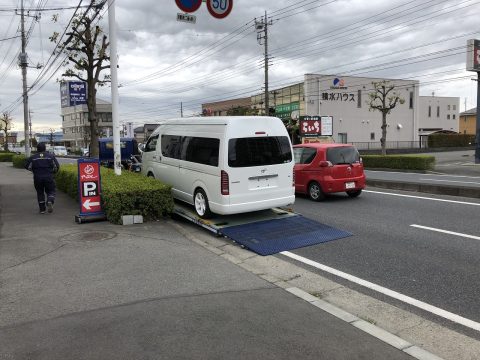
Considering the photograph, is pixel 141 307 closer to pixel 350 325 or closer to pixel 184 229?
pixel 350 325

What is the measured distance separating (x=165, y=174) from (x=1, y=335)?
699 cm

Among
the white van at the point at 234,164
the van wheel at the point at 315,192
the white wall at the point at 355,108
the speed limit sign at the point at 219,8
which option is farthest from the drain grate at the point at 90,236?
the white wall at the point at 355,108

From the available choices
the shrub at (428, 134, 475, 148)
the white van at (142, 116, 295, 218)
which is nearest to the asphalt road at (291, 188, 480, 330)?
the white van at (142, 116, 295, 218)

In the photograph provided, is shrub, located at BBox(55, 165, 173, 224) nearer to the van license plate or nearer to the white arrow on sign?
the white arrow on sign

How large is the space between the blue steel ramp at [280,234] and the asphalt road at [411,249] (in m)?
0.30

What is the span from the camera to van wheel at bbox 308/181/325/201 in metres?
11.8

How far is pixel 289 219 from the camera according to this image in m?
8.88

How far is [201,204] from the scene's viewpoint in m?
8.91

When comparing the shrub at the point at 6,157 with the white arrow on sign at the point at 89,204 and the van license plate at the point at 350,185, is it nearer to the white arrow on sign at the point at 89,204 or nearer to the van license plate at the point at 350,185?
the white arrow on sign at the point at 89,204

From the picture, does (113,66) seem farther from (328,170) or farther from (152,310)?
(152,310)

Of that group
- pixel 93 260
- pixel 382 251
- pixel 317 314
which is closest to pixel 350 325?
pixel 317 314

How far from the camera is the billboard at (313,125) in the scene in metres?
32.5

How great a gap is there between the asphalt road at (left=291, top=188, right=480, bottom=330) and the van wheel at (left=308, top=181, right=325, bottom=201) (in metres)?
0.47

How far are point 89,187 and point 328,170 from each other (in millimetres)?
6270
